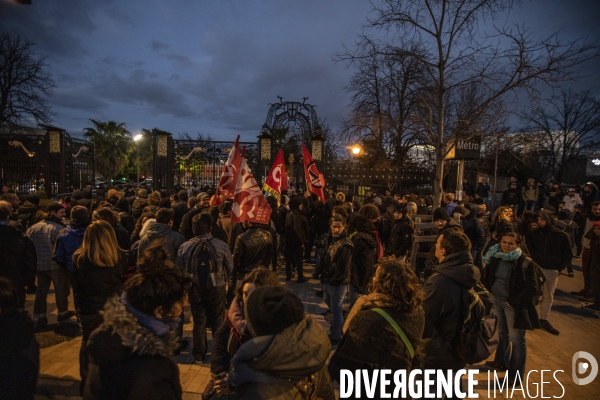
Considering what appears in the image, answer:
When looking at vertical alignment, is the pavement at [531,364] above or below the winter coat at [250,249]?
below

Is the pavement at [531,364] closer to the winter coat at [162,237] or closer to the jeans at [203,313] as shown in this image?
the jeans at [203,313]

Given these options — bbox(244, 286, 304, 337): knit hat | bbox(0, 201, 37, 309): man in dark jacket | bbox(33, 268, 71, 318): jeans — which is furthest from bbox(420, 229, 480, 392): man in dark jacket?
bbox(33, 268, 71, 318): jeans

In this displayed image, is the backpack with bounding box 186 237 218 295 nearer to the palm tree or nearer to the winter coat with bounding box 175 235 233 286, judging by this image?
the winter coat with bounding box 175 235 233 286

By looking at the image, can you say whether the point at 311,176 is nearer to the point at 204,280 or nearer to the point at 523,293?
the point at 204,280

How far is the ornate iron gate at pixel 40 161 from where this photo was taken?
16438 mm

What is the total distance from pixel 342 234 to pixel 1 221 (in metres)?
4.71

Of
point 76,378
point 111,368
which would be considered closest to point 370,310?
point 111,368

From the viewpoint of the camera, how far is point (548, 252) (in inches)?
238

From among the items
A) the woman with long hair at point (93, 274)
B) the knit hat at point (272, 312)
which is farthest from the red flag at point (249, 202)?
the knit hat at point (272, 312)

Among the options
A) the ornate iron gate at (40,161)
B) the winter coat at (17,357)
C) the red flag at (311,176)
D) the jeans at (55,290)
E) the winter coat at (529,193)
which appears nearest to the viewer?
the winter coat at (17,357)

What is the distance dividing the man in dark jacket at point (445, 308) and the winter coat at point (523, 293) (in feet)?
4.65

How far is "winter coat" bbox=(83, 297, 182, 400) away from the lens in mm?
1727

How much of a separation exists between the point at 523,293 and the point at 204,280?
12.0 feet

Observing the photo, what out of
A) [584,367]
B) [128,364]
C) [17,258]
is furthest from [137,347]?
[584,367]
